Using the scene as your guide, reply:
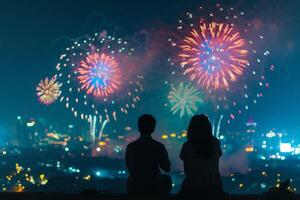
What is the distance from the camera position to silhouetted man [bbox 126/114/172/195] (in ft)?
21.8

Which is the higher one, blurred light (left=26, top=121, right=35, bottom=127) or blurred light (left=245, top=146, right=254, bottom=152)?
blurred light (left=26, top=121, right=35, bottom=127)

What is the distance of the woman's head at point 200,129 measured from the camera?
5.67 m

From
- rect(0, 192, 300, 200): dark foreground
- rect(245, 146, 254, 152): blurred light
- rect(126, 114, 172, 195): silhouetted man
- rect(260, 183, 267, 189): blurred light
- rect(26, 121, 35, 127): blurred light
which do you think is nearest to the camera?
rect(126, 114, 172, 195): silhouetted man

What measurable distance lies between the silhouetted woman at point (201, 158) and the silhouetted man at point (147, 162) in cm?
97

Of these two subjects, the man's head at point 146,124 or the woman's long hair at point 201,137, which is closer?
the woman's long hair at point 201,137

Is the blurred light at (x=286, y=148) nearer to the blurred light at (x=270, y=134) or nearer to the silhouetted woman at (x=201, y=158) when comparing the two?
the blurred light at (x=270, y=134)

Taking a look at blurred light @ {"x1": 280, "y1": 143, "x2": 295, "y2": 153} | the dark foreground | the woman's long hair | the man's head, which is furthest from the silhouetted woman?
blurred light @ {"x1": 280, "y1": 143, "x2": 295, "y2": 153}

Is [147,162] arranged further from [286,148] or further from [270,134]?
[270,134]

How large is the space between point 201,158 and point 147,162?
47.7 inches

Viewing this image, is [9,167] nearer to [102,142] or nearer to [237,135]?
[102,142]

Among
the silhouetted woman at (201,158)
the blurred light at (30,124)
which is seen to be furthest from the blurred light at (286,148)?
the silhouetted woman at (201,158)

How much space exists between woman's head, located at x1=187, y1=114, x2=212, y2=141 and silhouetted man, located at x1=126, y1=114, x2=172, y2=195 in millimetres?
1026

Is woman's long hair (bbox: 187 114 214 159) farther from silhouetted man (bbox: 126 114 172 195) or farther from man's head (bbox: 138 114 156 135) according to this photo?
man's head (bbox: 138 114 156 135)

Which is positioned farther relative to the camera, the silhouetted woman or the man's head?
the man's head
